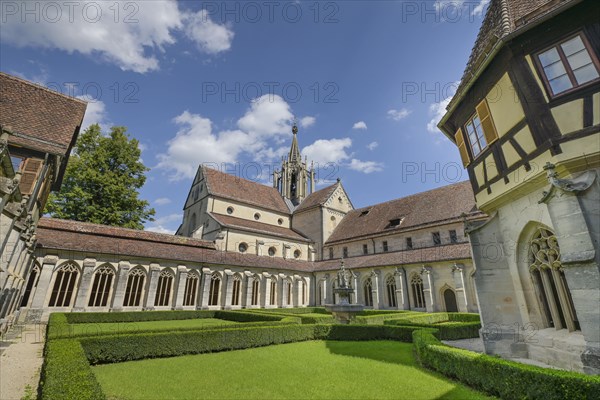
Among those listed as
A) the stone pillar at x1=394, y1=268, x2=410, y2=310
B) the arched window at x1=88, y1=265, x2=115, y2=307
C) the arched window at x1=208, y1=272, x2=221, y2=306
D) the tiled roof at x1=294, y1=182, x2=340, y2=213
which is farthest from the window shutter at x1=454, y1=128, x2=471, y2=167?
the tiled roof at x1=294, y1=182, x2=340, y2=213

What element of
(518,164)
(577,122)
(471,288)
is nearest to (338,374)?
(518,164)

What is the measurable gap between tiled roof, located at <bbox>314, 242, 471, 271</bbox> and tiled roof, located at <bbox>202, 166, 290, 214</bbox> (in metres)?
11.5

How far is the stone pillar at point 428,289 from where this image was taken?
20.9 metres

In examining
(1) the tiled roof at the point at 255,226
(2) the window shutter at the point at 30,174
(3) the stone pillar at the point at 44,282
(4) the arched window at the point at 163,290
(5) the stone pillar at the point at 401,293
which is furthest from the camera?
(1) the tiled roof at the point at 255,226

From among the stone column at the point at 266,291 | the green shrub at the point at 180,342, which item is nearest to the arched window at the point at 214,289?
the stone column at the point at 266,291

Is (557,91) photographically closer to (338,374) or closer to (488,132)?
(488,132)

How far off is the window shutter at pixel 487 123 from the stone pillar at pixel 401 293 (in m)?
16.9

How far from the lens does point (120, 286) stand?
18.6 meters

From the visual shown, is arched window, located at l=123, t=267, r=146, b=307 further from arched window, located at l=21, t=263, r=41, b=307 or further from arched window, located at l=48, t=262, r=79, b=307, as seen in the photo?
arched window, located at l=21, t=263, r=41, b=307

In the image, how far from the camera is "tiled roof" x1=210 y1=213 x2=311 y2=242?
28913mm

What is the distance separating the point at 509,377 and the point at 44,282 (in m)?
22.0

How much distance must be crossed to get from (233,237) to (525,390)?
83.4 feet

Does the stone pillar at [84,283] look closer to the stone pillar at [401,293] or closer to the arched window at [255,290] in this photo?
the arched window at [255,290]

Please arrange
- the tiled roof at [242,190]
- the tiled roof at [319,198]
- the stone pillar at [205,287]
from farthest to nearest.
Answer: the tiled roof at [319,198] < the tiled roof at [242,190] < the stone pillar at [205,287]
